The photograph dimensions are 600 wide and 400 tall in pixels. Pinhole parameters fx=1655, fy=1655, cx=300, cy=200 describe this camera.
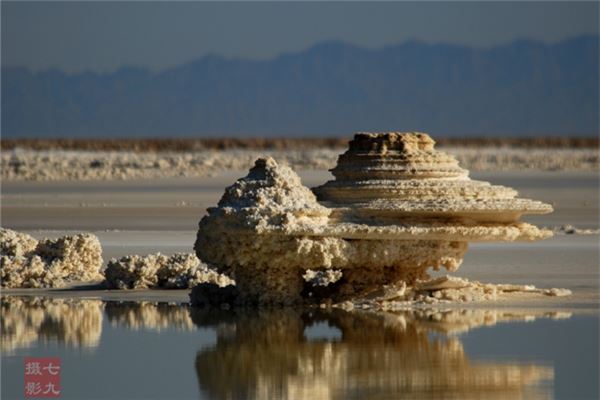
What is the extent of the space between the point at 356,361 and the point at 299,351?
1.88ft

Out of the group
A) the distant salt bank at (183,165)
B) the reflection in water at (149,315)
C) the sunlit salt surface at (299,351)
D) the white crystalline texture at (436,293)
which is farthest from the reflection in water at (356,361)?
the distant salt bank at (183,165)

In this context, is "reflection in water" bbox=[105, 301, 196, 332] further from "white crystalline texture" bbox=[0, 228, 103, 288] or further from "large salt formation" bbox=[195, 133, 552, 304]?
Answer: "white crystalline texture" bbox=[0, 228, 103, 288]

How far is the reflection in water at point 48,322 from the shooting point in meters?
11.1

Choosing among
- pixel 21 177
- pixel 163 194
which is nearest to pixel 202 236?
pixel 163 194

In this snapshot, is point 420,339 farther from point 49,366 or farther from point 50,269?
point 50,269

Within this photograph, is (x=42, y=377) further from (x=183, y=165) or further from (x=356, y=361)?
(x=183, y=165)

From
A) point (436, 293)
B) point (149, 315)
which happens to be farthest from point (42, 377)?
point (436, 293)

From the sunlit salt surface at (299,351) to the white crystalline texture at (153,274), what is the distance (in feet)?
3.25

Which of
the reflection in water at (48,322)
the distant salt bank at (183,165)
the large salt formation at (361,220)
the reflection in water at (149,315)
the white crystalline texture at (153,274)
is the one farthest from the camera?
the distant salt bank at (183,165)

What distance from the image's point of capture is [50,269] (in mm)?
14047

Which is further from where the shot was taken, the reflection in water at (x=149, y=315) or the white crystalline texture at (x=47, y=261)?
the white crystalline texture at (x=47, y=261)

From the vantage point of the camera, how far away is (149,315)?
39.9 ft

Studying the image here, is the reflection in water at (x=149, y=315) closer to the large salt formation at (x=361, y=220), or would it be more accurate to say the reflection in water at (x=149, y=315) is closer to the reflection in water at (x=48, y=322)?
the reflection in water at (x=48, y=322)

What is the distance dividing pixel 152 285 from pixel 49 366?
374 centimetres
